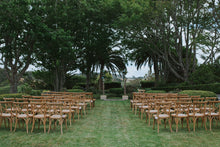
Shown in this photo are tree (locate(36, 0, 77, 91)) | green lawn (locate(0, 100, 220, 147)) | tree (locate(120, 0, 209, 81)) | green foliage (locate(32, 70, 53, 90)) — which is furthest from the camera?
green foliage (locate(32, 70, 53, 90))

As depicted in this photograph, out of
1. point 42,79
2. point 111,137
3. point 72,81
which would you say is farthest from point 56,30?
point 72,81

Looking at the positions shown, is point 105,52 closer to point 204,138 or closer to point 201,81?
point 201,81

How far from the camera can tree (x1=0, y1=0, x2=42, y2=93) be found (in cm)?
1484

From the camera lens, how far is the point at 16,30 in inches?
626

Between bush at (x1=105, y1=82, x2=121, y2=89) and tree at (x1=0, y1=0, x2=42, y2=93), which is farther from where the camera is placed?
bush at (x1=105, y1=82, x2=121, y2=89)

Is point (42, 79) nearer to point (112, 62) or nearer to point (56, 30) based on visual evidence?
point (112, 62)

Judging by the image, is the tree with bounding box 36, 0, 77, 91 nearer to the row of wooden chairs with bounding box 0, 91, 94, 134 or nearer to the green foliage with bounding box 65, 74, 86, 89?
the row of wooden chairs with bounding box 0, 91, 94, 134

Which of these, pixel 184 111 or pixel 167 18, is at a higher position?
pixel 167 18

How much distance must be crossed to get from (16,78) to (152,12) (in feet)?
41.2

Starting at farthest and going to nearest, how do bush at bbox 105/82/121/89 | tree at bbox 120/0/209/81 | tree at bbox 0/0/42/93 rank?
bush at bbox 105/82/121/89 → tree at bbox 120/0/209/81 → tree at bbox 0/0/42/93

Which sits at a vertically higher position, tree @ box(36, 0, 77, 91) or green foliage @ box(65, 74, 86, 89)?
tree @ box(36, 0, 77, 91)

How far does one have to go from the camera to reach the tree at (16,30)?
14836mm

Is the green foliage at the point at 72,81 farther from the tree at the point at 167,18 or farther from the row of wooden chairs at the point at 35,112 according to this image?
the row of wooden chairs at the point at 35,112

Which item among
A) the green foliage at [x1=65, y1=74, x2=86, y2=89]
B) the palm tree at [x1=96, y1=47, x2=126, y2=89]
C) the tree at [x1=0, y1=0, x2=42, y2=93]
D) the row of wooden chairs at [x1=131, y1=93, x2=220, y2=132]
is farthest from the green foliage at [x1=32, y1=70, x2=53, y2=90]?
the row of wooden chairs at [x1=131, y1=93, x2=220, y2=132]
